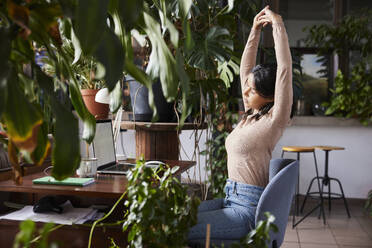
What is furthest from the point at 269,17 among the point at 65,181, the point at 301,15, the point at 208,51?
the point at 301,15

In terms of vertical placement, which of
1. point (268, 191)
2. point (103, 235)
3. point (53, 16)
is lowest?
point (103, 235)

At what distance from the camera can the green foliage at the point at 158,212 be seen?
0.88 meters

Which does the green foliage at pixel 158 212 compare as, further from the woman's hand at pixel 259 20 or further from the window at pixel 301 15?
the window at pixel 301 15

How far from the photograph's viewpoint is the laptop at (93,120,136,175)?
6.85 ft

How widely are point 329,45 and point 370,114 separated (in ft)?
3.34

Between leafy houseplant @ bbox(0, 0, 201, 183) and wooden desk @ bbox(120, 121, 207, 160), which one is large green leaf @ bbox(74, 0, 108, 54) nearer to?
leafy houseplant @ bbox(0, 0, 201, 183)

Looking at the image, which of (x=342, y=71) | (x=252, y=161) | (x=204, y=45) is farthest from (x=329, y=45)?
(x=252, y=161)

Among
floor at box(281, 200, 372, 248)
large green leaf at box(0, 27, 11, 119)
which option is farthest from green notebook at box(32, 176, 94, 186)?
floor at box(281, 200, 372, 248)

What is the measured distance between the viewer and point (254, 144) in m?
1.92

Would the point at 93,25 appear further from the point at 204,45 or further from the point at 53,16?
the point at 204,45

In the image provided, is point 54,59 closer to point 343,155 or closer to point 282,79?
point 282,79

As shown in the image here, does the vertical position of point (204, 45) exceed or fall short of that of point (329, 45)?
it falls short

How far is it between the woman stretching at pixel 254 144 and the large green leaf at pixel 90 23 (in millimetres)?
1304

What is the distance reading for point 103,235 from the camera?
1.73 meters
